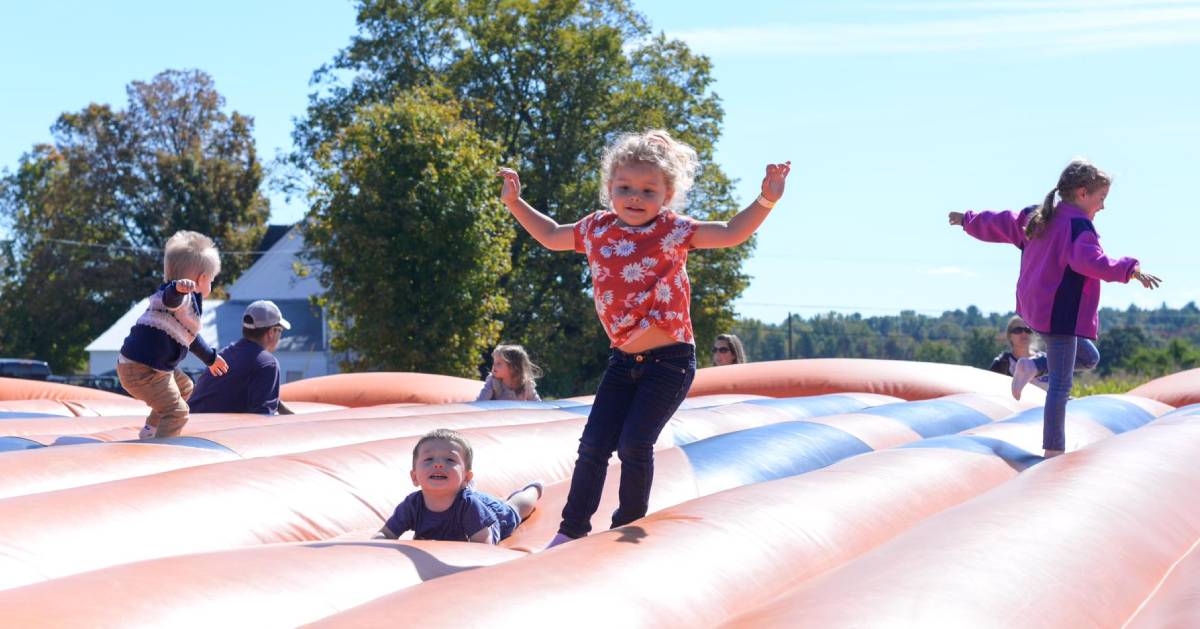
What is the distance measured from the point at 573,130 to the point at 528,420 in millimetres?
18945

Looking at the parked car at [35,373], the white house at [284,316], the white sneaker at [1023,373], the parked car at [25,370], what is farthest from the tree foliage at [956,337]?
the white sneaker at [1023,373]

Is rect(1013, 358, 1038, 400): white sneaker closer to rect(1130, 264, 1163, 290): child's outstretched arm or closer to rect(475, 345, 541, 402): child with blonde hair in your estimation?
rect(1130, 264, 1163, 290): child's outstretched arm

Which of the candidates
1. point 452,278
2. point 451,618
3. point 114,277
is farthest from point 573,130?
point 451,618

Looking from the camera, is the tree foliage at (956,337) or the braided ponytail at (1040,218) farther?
the tree foliage at (956,337)

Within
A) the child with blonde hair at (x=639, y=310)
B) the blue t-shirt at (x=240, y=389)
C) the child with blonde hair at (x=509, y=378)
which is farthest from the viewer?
the child with blonde hair at (x=509, y=378)

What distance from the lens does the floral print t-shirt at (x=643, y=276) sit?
3.35m

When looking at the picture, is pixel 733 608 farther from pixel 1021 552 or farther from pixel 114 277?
pixel 114 277

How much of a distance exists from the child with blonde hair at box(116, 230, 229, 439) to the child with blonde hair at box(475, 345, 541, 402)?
2891 millimetres

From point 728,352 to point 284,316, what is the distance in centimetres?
2334

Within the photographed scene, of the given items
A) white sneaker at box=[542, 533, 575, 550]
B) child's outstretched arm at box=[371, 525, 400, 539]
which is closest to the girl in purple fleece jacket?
white sneaker at box=[542, 533, 575, 550]

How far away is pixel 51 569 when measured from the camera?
8.52 feet

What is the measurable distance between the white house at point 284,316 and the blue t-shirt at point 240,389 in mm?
21704

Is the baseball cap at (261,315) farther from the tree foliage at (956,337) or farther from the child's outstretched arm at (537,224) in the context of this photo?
the tree foliage at (956,337)

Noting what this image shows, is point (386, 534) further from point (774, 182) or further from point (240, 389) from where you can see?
point (240, 389)
